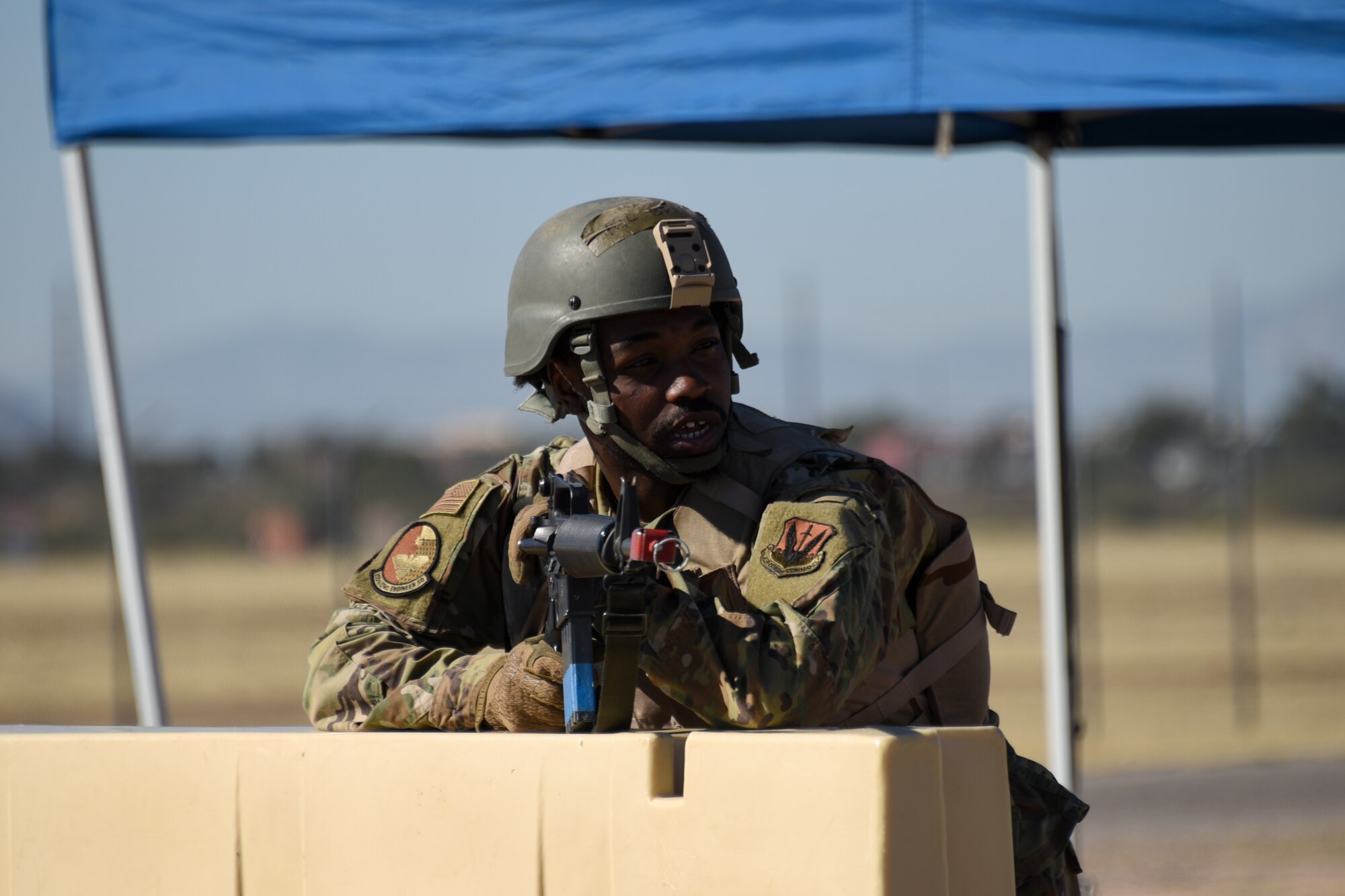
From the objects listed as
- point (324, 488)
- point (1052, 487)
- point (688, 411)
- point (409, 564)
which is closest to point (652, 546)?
point (688, 411)

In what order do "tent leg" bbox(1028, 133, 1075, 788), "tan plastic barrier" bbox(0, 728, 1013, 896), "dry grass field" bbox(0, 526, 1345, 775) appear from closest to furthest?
"tan plastic barrier" bbox(0, 728, 1013, 896), "tent leg" bbox(1028, 133, 1075, 788), "dry grass field" bbox(0, 526, 1345, 775)

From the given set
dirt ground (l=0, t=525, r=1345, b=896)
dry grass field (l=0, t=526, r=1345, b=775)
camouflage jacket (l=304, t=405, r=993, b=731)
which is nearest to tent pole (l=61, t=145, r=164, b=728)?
camouflage jacket (l=304, t=405, r=993, b=731)

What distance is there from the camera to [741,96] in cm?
426

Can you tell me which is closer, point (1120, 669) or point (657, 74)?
point (657, 74)

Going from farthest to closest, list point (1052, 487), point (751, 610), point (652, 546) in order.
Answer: point (1052, 487) → point (751, 610) → point (652, 546)

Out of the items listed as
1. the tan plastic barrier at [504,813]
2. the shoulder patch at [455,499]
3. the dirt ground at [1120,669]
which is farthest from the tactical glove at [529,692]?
the dirt ground at [1120,669]

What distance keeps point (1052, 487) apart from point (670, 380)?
2.29m

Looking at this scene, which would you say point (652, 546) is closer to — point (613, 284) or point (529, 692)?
point (529, 692)

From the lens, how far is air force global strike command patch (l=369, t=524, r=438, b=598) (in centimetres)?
325

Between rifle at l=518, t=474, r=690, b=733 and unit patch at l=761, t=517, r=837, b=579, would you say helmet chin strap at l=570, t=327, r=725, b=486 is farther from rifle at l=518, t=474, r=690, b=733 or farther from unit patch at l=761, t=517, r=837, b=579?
rifle at l=518, t=474, r=690, b=733

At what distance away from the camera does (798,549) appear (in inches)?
107

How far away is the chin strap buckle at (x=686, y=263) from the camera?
9.70ft

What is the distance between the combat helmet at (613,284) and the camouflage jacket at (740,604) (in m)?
0.16

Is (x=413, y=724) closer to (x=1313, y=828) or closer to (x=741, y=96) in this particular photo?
(x=741, y=96)
